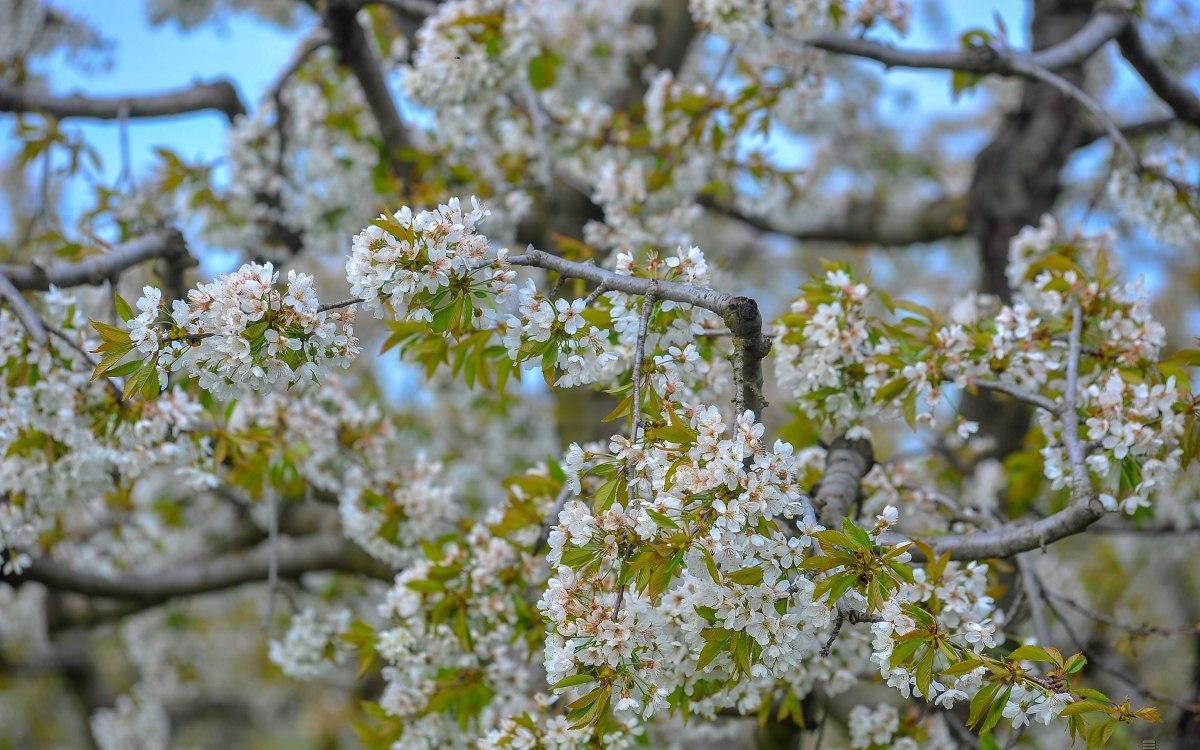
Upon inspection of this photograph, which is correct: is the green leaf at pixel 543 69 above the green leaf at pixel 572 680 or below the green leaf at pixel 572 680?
above

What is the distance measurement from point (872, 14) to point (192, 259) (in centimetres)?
251

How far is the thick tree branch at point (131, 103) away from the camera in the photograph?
4023 millimetres

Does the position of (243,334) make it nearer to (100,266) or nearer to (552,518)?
(552,518)

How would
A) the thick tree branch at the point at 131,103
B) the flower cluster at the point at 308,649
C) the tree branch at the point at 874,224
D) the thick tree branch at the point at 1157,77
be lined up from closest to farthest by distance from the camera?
1. the flower cluster at the point at 308,649
2. the thick tree branch at the point at 1157,77
3. the thick tree branch at the point at 131,103
4. the tree branch at the point at 874,224

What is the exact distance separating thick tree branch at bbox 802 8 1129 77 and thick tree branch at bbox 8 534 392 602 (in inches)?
111

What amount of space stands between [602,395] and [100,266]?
7.37 ft

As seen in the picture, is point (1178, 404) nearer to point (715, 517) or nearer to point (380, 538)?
point (715, 517)

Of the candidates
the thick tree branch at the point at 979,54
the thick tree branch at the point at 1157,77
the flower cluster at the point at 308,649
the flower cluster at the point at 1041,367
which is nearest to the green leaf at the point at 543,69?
the thick tree branch at the point at 979,54

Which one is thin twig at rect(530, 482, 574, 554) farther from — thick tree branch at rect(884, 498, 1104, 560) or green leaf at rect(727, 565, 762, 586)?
thick tree branch at rect(884, 498, 1104, 560)

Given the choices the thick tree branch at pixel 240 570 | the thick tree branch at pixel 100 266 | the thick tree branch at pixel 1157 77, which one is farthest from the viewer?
the thick tree branch at pixel 240 570

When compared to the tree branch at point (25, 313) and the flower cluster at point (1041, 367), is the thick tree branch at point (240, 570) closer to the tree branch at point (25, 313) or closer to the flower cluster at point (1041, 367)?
the tree branch at point (25, 313)

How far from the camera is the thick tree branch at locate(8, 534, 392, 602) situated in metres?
4.30

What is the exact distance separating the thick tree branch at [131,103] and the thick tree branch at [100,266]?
1201mm

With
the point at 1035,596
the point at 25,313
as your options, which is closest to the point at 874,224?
the point at 1035,596
